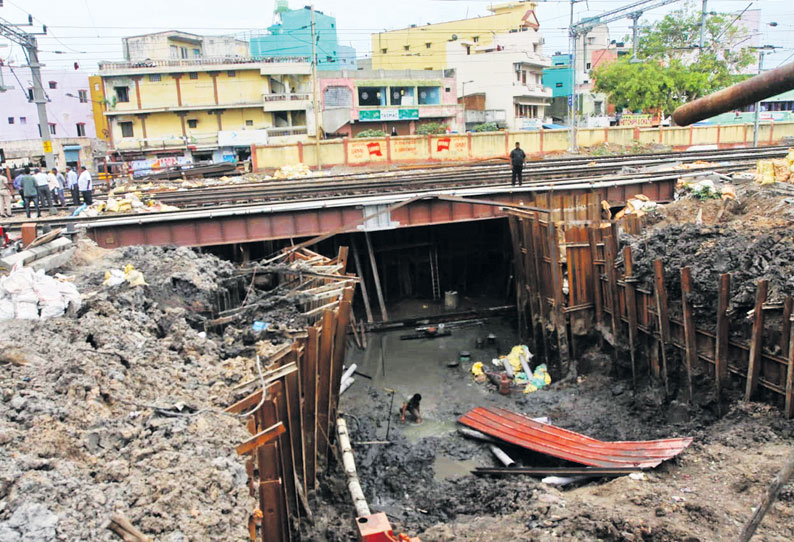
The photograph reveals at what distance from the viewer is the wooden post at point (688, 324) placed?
11.4 metres

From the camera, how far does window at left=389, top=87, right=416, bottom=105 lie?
1999 inches

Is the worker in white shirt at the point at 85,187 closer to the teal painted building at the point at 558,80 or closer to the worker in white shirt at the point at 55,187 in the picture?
the worker in white shirt at the point at 55,187

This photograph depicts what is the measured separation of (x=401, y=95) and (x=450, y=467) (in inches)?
1703

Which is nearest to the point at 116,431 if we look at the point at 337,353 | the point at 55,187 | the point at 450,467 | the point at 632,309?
the point at 337,353

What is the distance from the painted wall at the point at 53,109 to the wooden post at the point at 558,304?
175 feet

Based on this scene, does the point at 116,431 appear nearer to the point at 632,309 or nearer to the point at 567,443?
the point at 567,443

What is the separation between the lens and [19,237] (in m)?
15.4

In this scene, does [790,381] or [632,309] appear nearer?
[790,381]

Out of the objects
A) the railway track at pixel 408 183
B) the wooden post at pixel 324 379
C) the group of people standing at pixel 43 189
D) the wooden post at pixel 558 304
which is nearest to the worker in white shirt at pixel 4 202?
the group of people standing at pixel 43 189

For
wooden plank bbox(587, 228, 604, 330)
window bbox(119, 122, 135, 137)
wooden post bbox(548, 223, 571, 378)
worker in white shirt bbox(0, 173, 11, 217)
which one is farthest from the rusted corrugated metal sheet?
window bbox(119, 122, 135, 137)

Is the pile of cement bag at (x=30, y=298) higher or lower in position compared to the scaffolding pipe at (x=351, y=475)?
higher

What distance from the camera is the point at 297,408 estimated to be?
8.97m

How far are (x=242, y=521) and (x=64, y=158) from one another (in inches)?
2018

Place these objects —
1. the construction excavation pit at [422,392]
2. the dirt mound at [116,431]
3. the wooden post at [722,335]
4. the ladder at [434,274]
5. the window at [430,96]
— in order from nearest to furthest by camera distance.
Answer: the dirt mound at [116,431] → the construction excavation pit at [422,392] → the wooden post at [722,335] → the ladder at [434,274] → the window at [430,96]
